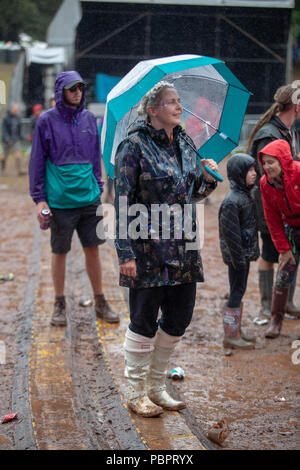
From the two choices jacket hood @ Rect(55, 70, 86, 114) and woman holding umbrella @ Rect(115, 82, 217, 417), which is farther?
jacket hood @ Rect(55, 70, 86, 114)

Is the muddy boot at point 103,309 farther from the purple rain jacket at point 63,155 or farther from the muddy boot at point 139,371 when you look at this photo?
the muddy boot at point 139,371

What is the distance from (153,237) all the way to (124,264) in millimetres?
227

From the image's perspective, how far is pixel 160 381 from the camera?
379cm

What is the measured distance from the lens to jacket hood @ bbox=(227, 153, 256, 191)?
4.65 m

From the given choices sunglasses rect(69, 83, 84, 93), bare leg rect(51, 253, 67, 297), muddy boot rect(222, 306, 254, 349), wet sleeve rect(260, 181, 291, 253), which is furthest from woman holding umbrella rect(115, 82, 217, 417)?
bare leg rect(51, 253, 67, 297)

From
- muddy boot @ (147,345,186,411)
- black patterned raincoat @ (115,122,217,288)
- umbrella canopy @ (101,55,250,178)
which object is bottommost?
muddy boot @ (147,345,186,411)

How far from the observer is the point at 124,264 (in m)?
3.36

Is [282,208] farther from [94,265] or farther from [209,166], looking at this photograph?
[94,265]

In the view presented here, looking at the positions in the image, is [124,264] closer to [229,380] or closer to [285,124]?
[229,380]

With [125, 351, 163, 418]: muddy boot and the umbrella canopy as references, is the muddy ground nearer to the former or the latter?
[125, 351, 163, 418]: muddy boot

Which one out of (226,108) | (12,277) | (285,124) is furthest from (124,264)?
(12,277)

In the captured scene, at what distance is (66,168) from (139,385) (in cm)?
207

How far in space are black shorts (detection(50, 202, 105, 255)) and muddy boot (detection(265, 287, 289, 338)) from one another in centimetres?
157

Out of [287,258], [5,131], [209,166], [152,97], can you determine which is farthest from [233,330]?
[5,131]
